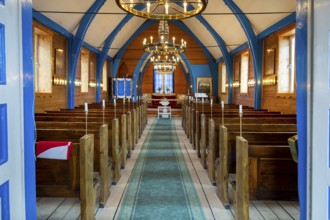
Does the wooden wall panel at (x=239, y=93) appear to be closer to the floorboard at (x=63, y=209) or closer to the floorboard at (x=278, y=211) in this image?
the floorboard at (x=278, y=211)

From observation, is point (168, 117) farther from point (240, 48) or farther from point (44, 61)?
point (44, 61)

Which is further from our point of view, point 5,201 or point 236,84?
point 236,84

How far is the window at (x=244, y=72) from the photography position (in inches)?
504

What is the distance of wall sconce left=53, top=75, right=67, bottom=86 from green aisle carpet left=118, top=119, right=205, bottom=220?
12.3 feet

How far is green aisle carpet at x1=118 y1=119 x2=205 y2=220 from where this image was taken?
11.9 ft

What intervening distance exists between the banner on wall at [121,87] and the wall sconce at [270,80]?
29.7 feet

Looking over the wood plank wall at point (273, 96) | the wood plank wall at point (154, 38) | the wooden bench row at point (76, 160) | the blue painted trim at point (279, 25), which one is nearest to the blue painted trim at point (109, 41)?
the wood plank wall at point (154, 38)

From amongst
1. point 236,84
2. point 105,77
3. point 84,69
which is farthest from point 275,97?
point 105,77

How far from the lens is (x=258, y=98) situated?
10438mm

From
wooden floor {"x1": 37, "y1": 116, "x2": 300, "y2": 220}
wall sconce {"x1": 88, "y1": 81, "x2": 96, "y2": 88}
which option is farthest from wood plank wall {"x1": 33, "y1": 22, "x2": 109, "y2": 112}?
wooden floor {"x1": 37, "y1": 116, "x2": 300, "y2": 220}

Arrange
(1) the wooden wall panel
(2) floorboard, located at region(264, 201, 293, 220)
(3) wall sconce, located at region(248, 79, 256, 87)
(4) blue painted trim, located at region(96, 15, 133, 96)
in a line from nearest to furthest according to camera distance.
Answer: (2) floorboard, located at region(264, 201, 293, 220), (3) wall sconce, located at region(248, 79, 256, 87), (1) the wooden wall panel, (4) blue painted trim, located at region(96, 15, 133, 96)

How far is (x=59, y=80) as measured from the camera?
9492 mm

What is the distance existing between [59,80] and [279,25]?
646cm

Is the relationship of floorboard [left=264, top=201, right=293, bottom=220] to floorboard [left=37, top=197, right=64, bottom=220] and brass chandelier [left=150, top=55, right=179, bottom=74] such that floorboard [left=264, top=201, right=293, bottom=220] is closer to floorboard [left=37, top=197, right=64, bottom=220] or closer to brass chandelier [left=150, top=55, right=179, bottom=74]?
floorboard [left=37, top=197, right=64, bottom=220]
